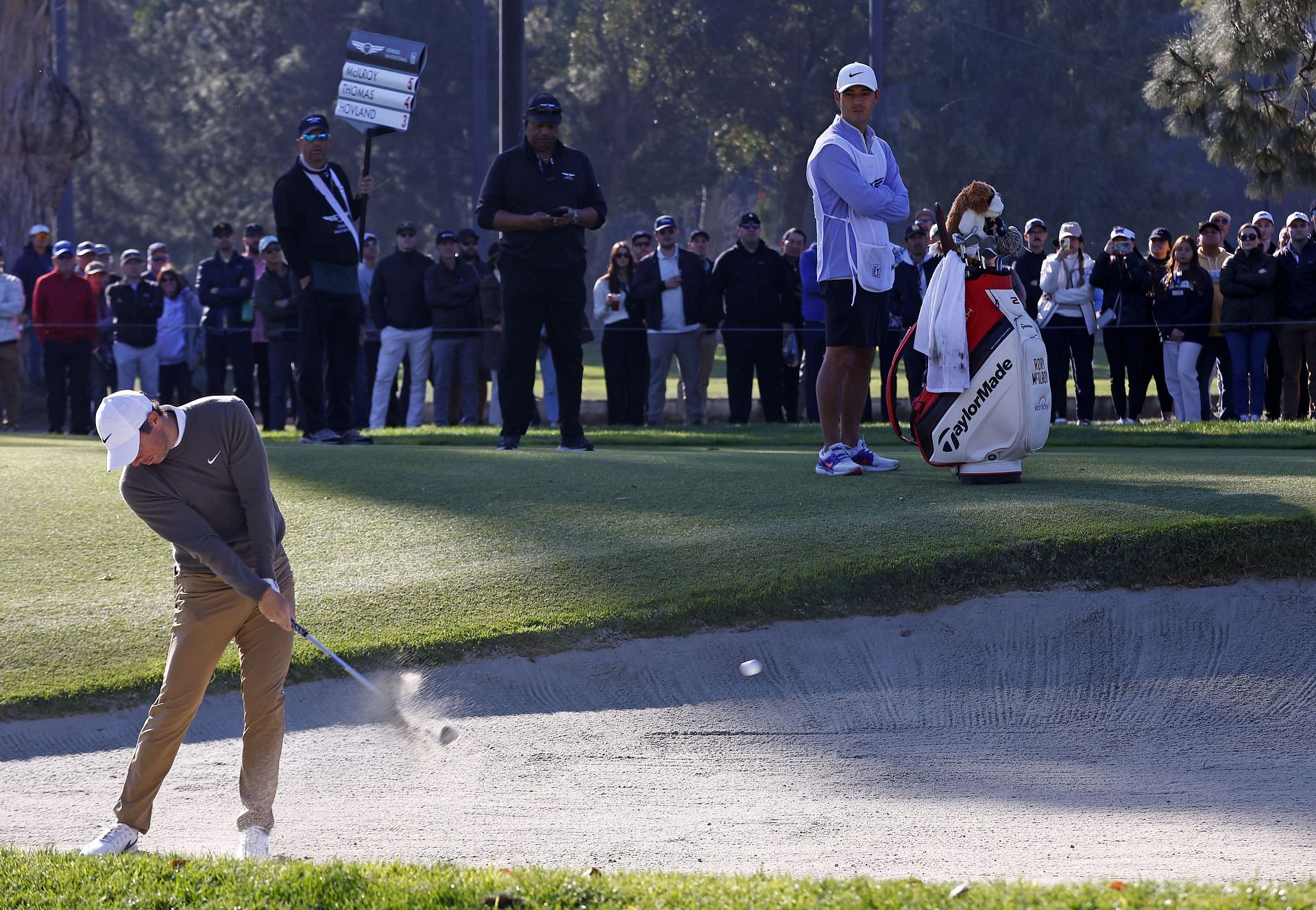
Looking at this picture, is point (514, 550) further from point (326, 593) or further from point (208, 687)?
point (208, 687)

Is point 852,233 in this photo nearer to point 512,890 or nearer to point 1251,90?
point 512,890

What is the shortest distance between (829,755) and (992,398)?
10.3ft

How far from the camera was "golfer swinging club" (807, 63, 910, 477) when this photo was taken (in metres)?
8.68

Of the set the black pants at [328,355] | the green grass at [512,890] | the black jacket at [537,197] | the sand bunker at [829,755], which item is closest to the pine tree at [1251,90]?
the black jacket at [537,197]

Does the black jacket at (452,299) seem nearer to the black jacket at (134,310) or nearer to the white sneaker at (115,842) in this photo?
the black jacket at (134,310)

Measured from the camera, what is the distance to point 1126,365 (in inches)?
614

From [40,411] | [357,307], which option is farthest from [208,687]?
[40,411]

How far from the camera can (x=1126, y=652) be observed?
6969 mm

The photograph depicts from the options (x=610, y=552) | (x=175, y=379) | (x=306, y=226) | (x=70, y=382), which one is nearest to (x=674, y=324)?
(x=306, y=226)

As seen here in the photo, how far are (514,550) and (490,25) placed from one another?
157ft

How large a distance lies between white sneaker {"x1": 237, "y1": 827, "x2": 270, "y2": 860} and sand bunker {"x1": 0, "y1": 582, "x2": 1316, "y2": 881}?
0.35 feet

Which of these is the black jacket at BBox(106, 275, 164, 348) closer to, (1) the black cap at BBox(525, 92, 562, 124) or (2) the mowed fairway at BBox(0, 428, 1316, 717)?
(2) the mowed fairway at BBox(0, 428, 1316, 717)

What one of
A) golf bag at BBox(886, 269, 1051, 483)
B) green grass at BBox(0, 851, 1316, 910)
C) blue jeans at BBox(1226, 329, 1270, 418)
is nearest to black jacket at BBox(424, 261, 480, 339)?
blue jeans at BBox(1226, 329, 1270, 418)

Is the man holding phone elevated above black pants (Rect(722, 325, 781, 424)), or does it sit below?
above
